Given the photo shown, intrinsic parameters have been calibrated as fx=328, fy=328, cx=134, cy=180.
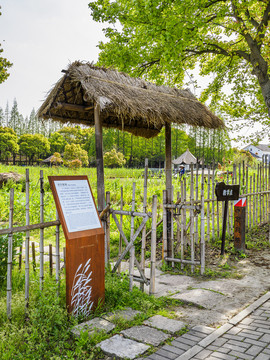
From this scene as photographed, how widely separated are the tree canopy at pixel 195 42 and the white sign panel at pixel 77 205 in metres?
5.49

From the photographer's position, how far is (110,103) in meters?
4.60

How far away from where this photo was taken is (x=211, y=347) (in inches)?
128

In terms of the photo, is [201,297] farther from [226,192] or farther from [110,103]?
[110,103]

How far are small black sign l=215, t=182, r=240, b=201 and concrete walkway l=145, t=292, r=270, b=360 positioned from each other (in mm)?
2929

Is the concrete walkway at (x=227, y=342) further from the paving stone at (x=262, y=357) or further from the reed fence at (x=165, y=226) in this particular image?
the reed fence at (x=165, y=226)

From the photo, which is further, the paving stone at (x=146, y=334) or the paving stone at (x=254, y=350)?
the paving stone at (x=146, y=334)

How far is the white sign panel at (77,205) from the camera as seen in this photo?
3871 mm

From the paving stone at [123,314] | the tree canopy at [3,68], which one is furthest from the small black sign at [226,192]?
the tree canopy at [3,68]

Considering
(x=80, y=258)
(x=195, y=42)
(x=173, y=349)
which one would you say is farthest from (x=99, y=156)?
(x=195, y=42)

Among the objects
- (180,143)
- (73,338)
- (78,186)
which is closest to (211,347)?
(73,338)

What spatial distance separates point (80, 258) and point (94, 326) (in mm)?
750

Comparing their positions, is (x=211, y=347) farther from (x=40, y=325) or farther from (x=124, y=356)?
(x=40, y=325)

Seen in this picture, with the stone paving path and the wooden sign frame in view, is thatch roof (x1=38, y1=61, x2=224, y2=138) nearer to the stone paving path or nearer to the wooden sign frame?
the wooden sign frame

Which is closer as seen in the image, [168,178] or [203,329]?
[203,329]
